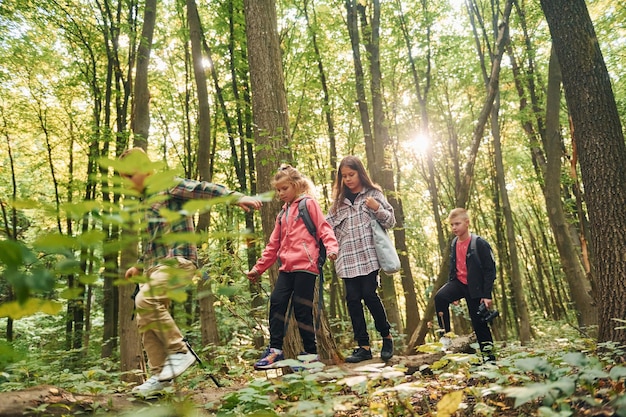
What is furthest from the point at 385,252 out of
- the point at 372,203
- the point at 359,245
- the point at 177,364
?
the point at 177,364

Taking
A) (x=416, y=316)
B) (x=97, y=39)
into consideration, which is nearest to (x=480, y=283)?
(x=416, y=316)

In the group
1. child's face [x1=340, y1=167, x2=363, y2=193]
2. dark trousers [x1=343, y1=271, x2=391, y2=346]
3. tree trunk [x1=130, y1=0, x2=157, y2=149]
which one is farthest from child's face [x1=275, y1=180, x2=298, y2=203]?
tree trunk [x1=130, y1=0, x2=157, y2=149]

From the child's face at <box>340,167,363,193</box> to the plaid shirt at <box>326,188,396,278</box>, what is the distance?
0.10 meters

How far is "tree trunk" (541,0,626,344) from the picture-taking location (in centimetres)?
388

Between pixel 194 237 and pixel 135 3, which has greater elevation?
pixel 135 3

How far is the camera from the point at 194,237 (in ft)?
3.63

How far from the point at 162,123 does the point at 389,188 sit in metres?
9.81

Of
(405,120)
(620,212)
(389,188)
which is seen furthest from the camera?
(405,120)

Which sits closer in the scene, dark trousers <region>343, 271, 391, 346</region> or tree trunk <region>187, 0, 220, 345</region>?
dark trousers <region>343, 271, 391, 346</region>

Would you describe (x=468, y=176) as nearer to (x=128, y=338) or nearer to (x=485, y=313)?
(x=485, y=313)

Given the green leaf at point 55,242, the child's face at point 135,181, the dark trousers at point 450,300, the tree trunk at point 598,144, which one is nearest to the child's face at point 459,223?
the dark trousers at point 450,300

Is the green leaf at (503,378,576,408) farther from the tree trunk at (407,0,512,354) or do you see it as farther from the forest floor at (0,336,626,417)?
the tree trunk at (407,0,512,354)

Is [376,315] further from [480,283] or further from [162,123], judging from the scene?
[162,123]

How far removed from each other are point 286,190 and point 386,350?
1.94 m
